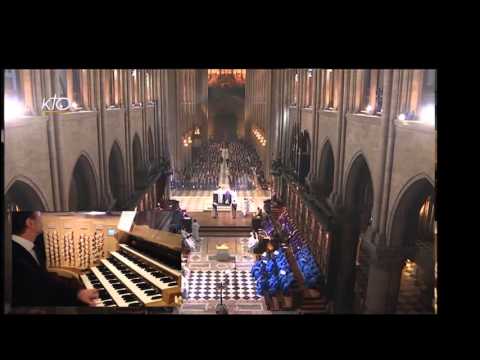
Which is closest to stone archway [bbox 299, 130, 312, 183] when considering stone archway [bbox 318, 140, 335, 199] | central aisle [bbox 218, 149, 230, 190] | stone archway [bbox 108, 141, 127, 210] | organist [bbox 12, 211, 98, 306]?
stone archway [bbox 318, 140, 335, 199]

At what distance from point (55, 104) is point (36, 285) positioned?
9.13ft

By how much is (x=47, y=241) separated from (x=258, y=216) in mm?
3329

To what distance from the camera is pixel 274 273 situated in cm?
718

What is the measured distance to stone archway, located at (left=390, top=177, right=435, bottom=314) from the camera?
6.32 meters

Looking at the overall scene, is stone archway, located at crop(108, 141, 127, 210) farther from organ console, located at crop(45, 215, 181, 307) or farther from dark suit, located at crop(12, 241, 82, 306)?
dark suit, located at crop(12, 241, 82, 306)

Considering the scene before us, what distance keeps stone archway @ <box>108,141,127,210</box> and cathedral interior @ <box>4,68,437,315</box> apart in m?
0.02

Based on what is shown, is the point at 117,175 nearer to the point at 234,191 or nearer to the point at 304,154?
the point at 234,191

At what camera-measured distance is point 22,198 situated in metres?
6.45

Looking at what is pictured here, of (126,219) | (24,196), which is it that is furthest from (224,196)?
(24,196)

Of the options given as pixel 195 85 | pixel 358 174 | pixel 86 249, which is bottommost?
pixel 86 249

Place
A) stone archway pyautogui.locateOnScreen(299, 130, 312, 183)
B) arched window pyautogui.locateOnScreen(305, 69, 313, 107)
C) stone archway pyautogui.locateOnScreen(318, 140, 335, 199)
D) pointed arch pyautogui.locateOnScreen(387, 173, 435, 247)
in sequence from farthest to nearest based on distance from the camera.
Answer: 1. stone archway pyautogui.locateOnScreen(299, 130, 312, 183)
2. stone archway pyautogui.locateOnScreen(318, 140, 335, 199)
3. arched window pyautogui.locateOnScreen(305, 69, 313, 107)
4. pointed arch pyautogui.locateOnScreen(387, 173, 435, 247)
